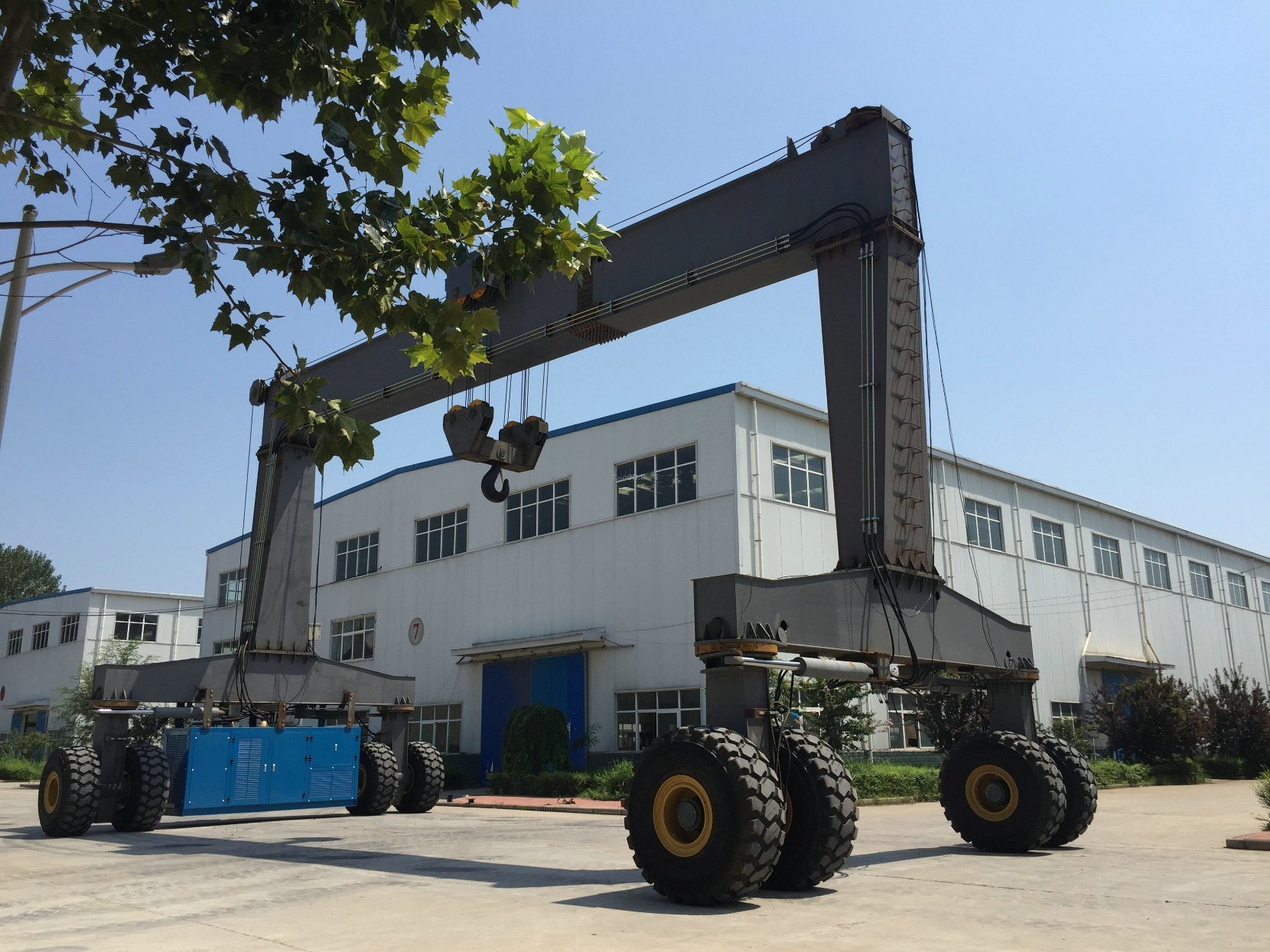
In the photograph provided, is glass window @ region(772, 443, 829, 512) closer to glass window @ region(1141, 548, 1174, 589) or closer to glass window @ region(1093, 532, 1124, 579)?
glass window @ region(1093, 532, 1124, 579)

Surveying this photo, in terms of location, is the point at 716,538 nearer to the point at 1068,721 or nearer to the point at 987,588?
the point at 987,588

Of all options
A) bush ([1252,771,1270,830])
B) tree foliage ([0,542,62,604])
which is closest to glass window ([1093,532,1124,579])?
bush ([1252,771,1270,830])

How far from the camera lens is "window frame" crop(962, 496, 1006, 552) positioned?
31828 mm

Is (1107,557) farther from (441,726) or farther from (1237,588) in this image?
(441,726)

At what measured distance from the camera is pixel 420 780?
17797mm

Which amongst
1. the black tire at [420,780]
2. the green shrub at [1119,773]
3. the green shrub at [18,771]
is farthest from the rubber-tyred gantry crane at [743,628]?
the green shrub at [18,771]

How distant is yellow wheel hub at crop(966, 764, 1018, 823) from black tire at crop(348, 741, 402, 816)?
32.2 feet

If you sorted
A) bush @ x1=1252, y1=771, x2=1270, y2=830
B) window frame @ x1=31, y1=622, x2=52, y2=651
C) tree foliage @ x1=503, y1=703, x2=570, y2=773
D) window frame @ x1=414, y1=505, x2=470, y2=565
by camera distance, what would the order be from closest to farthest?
bush @ x1=1252, y1=771, x2=1270, y2=830
tree foliage @ x1=503, y1=703, x2=570, y2=773
window frame @ x1=414, y1=505, x2=470, y2=565
window frame @ x1=31, y1=622, x2=52, y2=651

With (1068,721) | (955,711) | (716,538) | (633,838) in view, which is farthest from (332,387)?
(1068,721)

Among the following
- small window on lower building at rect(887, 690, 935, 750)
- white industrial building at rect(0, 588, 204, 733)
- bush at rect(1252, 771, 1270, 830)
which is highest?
white industrial building at rect(0, 588, 204, 733)

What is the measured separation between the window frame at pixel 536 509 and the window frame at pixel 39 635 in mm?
38047

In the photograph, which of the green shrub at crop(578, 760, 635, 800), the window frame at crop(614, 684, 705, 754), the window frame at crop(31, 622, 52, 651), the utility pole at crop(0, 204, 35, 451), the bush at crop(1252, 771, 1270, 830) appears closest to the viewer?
the utility pole at crop(0, 204, 35, 451)

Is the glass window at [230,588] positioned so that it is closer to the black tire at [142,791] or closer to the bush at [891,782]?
the bush at [891,782]

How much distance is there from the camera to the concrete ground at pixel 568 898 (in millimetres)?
6090
